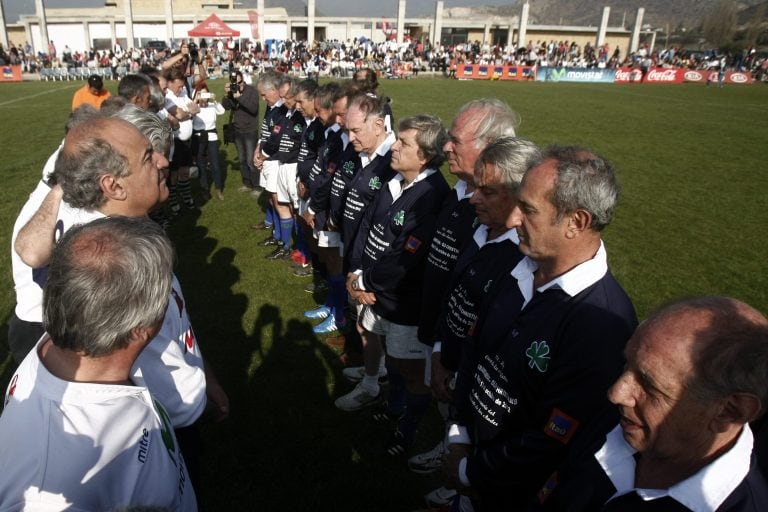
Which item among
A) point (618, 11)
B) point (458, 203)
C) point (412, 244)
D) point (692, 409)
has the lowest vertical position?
point (412, 244)

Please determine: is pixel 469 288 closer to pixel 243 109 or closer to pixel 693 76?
pixel 243 109

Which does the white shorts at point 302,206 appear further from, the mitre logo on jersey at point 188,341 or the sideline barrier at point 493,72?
the sideline barrier at point 493,72

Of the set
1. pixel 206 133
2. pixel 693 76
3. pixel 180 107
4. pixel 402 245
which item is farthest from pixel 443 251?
pixel 693 76

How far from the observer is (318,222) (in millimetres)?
5863

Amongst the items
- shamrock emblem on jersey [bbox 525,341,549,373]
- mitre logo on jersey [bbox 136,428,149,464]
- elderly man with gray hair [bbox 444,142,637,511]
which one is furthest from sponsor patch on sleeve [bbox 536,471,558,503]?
mitre logo on jersey [bbox 136,428,149,464]

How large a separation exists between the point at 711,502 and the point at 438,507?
2276 millimetres

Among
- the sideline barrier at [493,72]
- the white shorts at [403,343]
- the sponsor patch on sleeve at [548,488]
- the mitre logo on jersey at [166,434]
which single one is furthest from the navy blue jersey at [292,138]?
the sideline barrier at [493,72]

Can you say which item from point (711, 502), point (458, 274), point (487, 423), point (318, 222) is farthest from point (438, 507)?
point (318, 222)

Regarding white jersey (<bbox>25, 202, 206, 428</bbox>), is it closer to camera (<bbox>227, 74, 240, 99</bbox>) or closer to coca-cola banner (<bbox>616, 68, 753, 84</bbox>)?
camera (<bbox>227, 74, 240, 99</bbox>)

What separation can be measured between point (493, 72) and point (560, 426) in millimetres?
39293

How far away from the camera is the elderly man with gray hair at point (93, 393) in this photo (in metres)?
1.42

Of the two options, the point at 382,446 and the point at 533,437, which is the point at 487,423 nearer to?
the point at 533,437

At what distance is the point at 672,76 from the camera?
122 feet

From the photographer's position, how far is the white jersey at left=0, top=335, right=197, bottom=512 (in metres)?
1.39
